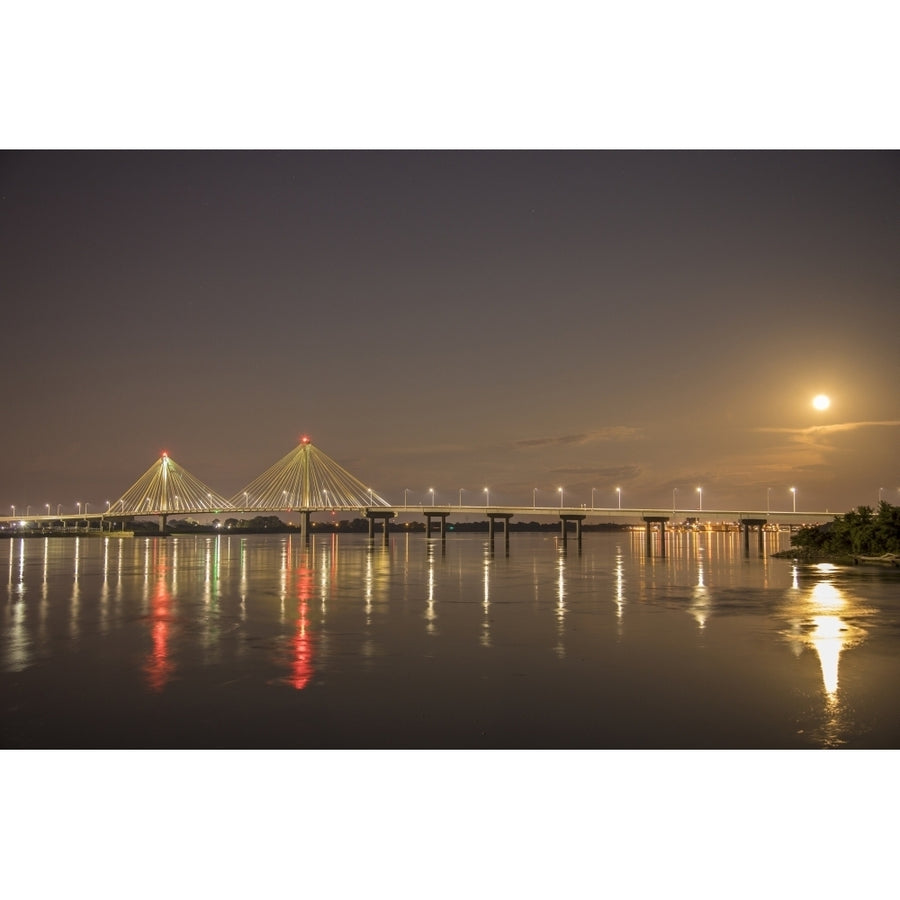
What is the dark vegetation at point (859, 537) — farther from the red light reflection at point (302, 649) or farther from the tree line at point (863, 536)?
the red light reflection at point (302, 649)

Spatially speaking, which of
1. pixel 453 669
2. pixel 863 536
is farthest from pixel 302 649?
pixel 863 536

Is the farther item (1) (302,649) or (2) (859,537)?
(2) (859,537)

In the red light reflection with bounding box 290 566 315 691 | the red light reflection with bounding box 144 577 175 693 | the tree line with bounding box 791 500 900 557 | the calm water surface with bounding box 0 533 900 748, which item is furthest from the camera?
the tree line with bounding box 791 500 900 557

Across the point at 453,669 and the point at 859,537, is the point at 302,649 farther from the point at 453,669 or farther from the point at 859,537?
the point at 859,537

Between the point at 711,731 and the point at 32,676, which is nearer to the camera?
the point at 711,731

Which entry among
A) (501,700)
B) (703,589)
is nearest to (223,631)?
(501,700)

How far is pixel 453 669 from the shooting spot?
1719 cm

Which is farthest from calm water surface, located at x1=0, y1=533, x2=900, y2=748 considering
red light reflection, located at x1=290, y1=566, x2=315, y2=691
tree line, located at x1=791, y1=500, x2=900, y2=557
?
tree line, located at x1=791, y1=500, x2=900, y2=557

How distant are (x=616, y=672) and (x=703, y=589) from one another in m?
23.1

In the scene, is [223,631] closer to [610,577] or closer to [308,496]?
[610,577]

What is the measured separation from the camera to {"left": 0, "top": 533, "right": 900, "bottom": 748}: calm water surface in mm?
12047

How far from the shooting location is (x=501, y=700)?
14.1 m

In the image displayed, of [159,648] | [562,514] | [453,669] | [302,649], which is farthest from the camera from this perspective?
[562,514]

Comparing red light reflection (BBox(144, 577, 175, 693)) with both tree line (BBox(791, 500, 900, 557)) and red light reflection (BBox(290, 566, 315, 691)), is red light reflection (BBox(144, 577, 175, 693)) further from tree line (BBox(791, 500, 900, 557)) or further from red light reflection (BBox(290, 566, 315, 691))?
tree line (BBox(791, 500, 900, 557))
